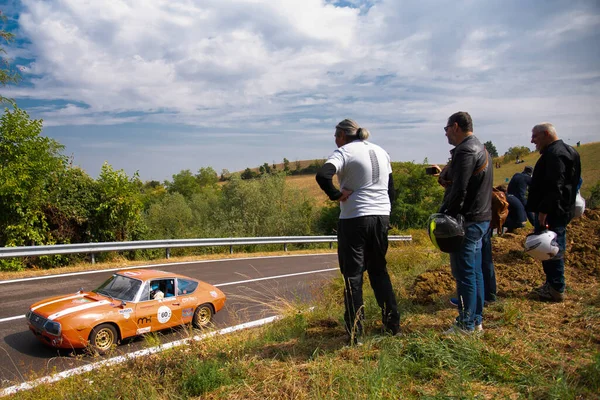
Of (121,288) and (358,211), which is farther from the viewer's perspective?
(121,288)

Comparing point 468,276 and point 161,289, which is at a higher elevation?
point 468,276

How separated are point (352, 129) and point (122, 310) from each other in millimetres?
4681

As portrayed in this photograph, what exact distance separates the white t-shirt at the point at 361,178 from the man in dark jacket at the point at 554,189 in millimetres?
2021

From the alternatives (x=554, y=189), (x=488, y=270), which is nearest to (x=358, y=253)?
(x=488, y=270)

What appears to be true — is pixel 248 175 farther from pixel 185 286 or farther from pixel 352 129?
pixel 352 129

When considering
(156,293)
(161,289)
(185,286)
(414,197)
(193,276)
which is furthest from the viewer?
(414,197)

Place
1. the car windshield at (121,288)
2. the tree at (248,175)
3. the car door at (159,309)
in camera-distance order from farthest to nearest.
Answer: the tree at (248,175) < the car windshield at (121,288) < the car door at (159,309)

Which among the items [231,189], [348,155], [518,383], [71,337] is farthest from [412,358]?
[231,189]

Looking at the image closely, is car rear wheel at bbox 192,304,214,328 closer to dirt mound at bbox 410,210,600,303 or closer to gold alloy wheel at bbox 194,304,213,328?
gold alloy wheel at bbox 194,304,213,328

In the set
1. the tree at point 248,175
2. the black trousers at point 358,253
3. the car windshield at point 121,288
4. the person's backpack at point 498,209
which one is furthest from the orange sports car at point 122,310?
the tree at point 248,175

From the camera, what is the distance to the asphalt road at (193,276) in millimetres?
5621

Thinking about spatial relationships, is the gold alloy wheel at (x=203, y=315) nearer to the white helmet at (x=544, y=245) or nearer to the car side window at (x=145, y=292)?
the car side window at (x=145, y=292)

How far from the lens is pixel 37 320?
602 cm

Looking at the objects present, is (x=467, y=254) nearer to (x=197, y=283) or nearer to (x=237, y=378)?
(x=237, y=378)
